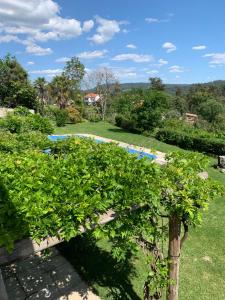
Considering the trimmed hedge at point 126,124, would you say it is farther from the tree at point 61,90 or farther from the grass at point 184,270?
the grass at point 184,270

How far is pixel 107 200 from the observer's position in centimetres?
332

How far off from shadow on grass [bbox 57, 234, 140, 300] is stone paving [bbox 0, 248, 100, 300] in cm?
21

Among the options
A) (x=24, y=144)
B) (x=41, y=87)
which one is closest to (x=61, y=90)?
(x=41, y=87)

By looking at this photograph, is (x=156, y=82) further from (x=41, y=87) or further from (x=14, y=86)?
(x=14, y=86)

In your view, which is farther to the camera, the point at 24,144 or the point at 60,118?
the point at 60,118

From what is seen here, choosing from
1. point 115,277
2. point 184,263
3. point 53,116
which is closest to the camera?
point 115,277

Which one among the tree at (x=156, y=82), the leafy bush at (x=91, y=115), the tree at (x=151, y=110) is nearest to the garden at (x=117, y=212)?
the tree at (x=151, y=110)

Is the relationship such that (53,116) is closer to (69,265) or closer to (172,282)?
(69,265)

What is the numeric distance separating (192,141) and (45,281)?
16.2 metres

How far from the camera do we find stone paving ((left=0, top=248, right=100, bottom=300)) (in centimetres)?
561

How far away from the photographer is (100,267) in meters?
6.52

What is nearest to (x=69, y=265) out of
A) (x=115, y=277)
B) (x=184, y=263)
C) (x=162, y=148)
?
(x=115, y=277)

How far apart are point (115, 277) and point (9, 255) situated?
3951 mm

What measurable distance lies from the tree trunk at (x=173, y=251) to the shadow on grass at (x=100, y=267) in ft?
5.67
